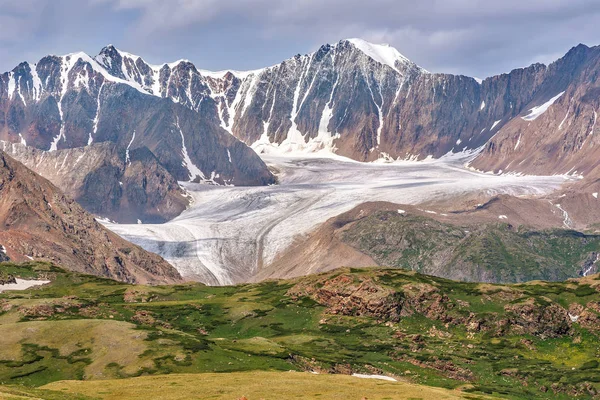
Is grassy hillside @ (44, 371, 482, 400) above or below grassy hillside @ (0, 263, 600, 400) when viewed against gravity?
above

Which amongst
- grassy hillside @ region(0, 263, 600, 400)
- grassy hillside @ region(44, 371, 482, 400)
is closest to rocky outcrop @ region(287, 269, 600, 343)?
grassy hillside @ region(0, 263, 600, 400)

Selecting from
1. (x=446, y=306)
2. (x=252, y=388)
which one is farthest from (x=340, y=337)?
(x=252, y=388)

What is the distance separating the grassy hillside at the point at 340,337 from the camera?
119500 millimetres

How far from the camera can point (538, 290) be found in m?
192

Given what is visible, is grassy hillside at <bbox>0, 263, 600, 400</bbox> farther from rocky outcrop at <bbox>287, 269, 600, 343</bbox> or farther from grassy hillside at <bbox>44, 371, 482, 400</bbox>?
grassy hillside at <bbox>44, 371, 482, 400</bbox>

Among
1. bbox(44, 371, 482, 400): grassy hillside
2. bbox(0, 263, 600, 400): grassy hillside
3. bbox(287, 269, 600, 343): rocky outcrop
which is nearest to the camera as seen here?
bbox(44, 371, 482, 400): grassy hillside

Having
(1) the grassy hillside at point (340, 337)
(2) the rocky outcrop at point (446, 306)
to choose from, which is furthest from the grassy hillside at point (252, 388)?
(2) the rocky outcrop at point (446, 306)

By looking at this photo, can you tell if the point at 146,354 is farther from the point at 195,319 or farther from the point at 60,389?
the point at 195,319

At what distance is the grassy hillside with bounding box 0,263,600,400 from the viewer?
120 meters

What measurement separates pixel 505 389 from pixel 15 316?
93.9 meters

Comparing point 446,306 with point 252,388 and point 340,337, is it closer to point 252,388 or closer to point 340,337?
point 340,337

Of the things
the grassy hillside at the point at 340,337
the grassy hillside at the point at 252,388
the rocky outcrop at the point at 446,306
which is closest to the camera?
the grassy hillside at the point at 252,388

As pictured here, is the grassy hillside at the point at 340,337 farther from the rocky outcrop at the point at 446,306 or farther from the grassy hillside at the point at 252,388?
the grassy hillside at the point at 252,388

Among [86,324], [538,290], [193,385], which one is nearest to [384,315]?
[538,290]
